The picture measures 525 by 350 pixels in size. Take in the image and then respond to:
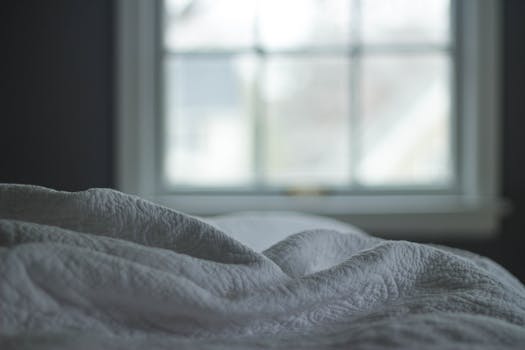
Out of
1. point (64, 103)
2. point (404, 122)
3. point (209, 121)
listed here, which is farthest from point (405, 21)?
point (64, 103)

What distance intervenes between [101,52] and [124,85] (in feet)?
0.57

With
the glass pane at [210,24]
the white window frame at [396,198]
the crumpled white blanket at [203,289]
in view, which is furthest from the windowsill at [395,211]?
the crumpled white blanket at [203,289]

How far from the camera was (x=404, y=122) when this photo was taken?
2875 millimetres

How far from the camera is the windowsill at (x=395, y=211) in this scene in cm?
270

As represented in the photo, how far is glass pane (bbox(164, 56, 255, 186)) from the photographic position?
2867 millimetres

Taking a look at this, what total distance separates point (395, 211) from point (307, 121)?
539mm

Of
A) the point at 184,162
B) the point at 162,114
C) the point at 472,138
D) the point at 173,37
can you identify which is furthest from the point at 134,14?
the point at 472,138

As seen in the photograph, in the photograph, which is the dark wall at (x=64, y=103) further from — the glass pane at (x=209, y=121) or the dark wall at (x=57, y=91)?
the glass pane at (x=209, y=121)

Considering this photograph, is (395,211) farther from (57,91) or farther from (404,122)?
(57,91)

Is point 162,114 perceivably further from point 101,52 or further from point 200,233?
point 200,233

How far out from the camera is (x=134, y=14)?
8.90ft

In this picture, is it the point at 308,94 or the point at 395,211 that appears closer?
the point at 395,211

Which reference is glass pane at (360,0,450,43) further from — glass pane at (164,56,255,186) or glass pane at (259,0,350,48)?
glass pane at (164,56,255,186)

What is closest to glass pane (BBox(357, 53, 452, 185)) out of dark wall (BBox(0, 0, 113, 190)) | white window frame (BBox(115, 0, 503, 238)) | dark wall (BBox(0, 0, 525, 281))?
white window frame (BBox(115, 0, 503, 238))
